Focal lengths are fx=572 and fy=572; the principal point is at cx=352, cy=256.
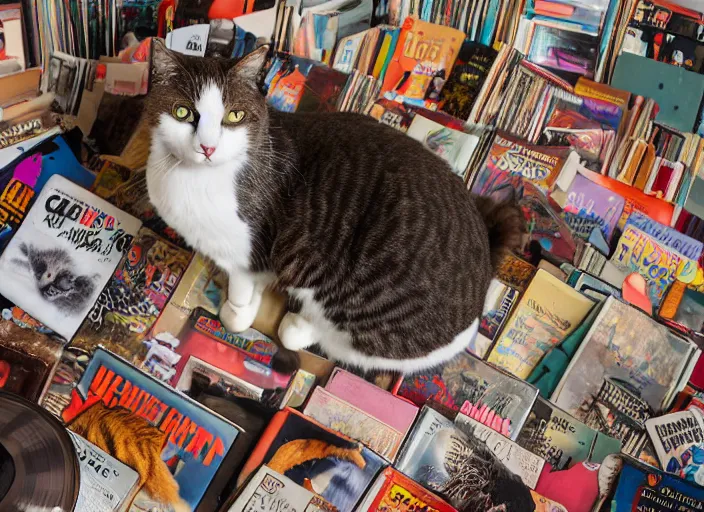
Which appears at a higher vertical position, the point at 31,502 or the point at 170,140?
the point at 170,140

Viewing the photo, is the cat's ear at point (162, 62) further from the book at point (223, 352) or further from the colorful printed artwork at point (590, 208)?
the colorful printed artwork at point (590, 208)

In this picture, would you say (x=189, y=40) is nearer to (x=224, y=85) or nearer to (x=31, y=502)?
(x=224, y=85)

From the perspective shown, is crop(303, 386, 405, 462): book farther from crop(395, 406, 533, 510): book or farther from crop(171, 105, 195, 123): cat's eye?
crop(171, 105, 195, 123): cat's eye

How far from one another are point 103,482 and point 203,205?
57cm

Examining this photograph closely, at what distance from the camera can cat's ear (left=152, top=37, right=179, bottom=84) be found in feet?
2.99

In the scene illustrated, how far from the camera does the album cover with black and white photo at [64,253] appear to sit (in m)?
1.24

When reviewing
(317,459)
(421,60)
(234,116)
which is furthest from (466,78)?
(317,459)

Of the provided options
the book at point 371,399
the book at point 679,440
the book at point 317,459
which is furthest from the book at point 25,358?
the book at point 679,440

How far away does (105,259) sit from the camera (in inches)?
51.1

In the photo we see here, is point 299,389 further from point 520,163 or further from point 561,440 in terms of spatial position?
point 520,163

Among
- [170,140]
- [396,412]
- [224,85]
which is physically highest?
[224,85]

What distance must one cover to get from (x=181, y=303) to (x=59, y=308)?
0.26 metres

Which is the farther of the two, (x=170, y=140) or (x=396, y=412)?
(x=396, y=412)

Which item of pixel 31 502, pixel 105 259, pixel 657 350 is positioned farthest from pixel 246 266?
pixel 657 350
